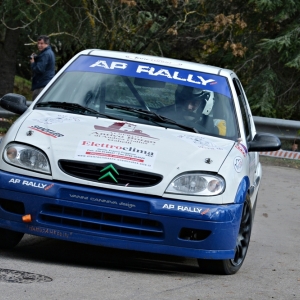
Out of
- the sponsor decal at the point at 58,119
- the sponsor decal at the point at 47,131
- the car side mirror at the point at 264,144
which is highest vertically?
the sponsor decal at the point at 47,131

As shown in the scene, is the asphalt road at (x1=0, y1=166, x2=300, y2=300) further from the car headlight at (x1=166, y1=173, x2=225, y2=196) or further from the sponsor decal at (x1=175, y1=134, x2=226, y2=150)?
the sponsor decal at (x1=175, y1=134, x2=226, y2=150)

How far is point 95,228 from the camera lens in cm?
649

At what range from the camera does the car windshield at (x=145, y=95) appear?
24.4ft

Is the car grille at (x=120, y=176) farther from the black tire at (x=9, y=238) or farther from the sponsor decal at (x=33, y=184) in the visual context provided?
the black tire at (x=9, y=238)

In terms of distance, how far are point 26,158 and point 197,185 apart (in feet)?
4.04

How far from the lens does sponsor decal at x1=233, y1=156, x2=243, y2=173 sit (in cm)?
683

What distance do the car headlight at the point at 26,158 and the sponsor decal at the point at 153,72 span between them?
1.49 m

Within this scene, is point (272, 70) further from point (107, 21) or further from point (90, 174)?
point (90, 174)

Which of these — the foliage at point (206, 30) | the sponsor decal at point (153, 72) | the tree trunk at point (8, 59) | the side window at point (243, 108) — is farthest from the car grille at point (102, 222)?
the tree trunk at point (8, 59)

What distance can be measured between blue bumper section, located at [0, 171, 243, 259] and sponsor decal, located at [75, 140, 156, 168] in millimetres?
233

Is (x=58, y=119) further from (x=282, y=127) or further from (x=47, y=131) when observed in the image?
(x=282, y=127)

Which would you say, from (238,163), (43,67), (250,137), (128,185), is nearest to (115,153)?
(128,185)

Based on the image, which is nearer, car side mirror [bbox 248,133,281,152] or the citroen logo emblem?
the citroen logo emblem

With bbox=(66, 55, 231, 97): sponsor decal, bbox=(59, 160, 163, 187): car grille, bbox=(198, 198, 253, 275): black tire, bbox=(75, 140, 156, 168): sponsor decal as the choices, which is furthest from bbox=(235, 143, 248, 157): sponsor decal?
bbox=(59, 160, 163, 187): car grille
